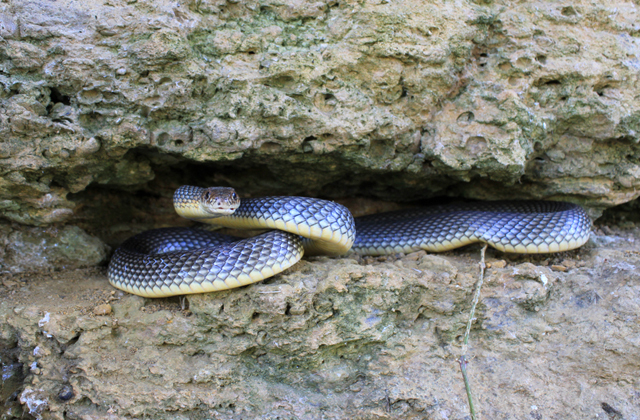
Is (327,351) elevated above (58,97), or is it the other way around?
(58,97)

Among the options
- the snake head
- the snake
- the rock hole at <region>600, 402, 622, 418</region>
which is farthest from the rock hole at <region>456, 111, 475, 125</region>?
the rock hole at <region>600, 402, 622, 418</region>

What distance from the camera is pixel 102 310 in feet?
11.2

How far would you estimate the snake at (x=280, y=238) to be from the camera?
10.9ft

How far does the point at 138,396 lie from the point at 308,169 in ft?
8.68

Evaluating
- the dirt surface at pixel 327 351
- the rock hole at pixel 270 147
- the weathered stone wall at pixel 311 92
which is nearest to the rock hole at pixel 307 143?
the weathered stone wall at pixel 311 92

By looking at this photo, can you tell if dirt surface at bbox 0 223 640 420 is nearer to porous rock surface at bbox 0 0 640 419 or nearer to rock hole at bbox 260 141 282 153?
porous rock surface at bbox 0 0 640 419

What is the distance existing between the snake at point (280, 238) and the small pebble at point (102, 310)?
0.23 m

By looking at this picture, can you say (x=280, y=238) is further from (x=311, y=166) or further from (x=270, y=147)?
(x=311, y=166)

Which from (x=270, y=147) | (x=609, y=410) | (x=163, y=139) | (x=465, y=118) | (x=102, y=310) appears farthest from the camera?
(x=465, y=118)

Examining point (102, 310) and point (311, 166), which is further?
point (311, 166)

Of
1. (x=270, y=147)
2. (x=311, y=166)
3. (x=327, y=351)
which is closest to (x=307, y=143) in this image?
(x=270, y=147)

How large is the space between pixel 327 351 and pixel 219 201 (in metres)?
1.56

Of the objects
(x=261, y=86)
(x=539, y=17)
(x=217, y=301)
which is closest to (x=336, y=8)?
(x=261, y=86)

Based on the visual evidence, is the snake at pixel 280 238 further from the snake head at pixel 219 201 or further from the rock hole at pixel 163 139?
the rock hole at pixel 163 139
